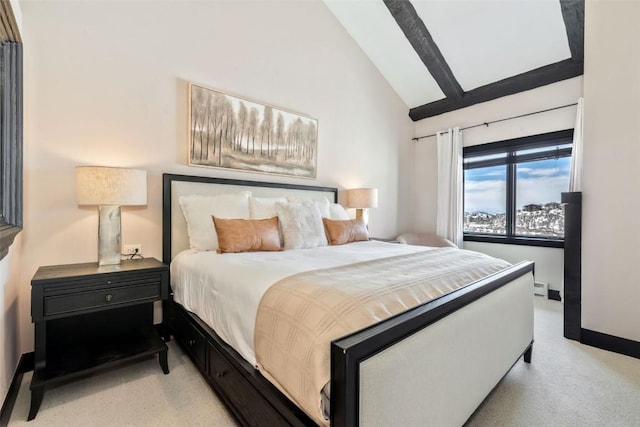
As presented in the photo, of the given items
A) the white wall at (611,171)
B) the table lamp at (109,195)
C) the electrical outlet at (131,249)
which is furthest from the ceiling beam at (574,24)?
the electrical outlet at (131,249)

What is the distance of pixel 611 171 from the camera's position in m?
2.42

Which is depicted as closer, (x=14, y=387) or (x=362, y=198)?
(x=14, y=387)

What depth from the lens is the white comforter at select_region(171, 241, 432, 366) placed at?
1349mm

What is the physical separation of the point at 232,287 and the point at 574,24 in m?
4.26

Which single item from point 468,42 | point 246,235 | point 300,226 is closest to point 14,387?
point 246,235

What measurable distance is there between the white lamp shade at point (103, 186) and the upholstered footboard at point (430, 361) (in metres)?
1.85

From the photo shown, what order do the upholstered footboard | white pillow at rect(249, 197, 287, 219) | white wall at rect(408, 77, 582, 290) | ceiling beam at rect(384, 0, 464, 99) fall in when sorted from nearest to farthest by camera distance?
the upholstered footboard < white pillow at rect(249, 197, 287, 219) < ceiling beam at rect(384, 0, 464, 99) < white wall at rect(408, 77, 582, 290)

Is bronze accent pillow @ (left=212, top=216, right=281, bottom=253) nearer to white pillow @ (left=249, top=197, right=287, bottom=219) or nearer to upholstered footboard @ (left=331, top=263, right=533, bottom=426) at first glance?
white pillow @ (left=249, top=197, right=287, bottom=219)

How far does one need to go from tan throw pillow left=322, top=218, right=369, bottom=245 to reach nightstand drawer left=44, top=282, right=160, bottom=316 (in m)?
1.57

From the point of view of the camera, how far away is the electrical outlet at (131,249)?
7.68 ft

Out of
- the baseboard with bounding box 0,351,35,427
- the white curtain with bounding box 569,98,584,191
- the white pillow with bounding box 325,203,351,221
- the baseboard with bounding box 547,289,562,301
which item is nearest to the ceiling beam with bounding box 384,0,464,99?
the white curtain with bounding box 569,98,584,191

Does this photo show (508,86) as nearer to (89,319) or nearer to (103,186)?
(103,186)

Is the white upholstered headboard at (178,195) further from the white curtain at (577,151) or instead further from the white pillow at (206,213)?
the white curtain at (577,151)

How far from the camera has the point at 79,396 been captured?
171cm
